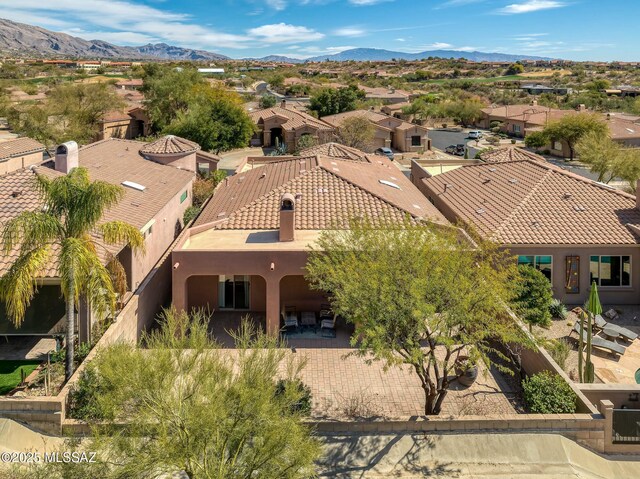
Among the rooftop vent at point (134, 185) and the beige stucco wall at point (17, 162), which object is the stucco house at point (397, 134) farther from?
the rooftop vent at point (134, 185)

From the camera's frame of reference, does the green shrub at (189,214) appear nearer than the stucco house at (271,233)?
No

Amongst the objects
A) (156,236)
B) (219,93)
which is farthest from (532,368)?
(219,93)

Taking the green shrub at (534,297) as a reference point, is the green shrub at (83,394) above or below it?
below

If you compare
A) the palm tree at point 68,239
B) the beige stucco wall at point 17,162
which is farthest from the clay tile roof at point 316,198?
the beige stucco wall at point 17,162

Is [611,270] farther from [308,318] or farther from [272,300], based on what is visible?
[272,300]

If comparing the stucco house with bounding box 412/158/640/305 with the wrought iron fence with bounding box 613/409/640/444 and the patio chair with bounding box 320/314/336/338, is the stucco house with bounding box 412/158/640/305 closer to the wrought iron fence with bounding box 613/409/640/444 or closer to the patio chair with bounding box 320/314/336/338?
the patio chair with bounding box 320/314/336/338

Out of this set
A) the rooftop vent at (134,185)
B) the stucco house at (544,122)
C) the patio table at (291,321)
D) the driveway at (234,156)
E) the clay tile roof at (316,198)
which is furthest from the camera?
the stucco house at (544,122)
